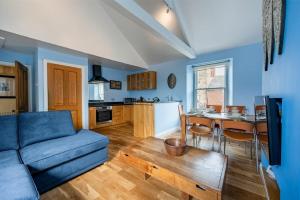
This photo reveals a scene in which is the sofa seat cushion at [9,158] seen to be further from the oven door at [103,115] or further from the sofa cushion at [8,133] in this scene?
the oven door at [103,115]

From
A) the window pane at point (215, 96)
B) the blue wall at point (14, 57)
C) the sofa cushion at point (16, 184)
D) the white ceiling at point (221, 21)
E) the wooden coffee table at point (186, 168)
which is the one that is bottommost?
the wooden coffee table at point (186, 168)

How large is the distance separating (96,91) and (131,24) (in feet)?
9.29

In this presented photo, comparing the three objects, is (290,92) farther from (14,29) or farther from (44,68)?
(44,68)

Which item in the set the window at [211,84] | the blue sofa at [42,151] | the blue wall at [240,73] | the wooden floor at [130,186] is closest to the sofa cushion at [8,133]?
the blue sofa at [42,151]

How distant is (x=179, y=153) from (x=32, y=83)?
4.37 metres

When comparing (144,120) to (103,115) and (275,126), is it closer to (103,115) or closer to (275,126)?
(103,115)

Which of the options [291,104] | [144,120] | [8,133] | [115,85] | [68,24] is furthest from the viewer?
[115,85]

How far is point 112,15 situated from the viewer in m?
3.82

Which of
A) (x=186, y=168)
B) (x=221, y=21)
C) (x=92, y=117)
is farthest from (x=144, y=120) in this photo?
(x=221, y=21)

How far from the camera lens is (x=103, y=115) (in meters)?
4.80

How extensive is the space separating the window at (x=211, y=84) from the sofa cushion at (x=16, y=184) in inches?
166

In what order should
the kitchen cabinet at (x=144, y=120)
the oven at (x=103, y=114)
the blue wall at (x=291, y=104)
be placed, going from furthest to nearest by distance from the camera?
the oven at (x=103, y=114) < the kitchen cabinet at (x=144, y=120) < the blue wall at (x=291, y=104)

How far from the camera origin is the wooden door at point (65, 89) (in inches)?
134

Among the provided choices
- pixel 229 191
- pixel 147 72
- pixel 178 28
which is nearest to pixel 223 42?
pixel 178 28
